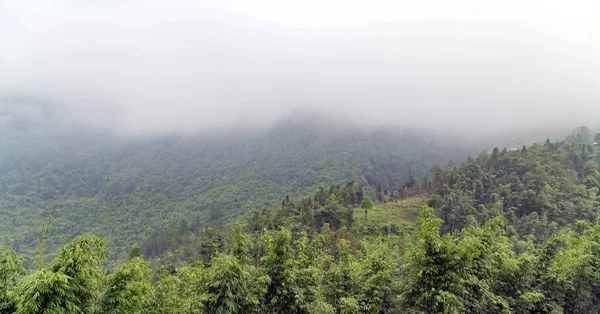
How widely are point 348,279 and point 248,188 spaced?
149645mm

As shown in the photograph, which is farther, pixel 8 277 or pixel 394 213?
pixel 394 213

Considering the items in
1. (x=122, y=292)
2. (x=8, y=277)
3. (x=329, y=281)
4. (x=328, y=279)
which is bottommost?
(x=328, y=279)

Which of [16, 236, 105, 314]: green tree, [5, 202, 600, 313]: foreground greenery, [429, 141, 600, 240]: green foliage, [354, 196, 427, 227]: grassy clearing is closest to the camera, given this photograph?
[16, 236, 105, 314]: green tree

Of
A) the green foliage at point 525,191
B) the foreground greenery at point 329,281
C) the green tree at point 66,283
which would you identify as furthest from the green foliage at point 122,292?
the green foliage at point 525,191

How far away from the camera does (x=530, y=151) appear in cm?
8669

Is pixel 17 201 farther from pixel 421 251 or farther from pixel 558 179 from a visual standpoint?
pixel 558 179

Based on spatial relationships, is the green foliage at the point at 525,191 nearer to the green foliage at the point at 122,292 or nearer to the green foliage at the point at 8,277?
the green foliage at the point at 122,292

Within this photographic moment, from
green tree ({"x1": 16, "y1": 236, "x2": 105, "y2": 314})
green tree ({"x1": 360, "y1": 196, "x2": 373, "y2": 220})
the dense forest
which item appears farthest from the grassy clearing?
green tree ({"x1": 16, "y1": 236, "x2": 105, "y2": 314})

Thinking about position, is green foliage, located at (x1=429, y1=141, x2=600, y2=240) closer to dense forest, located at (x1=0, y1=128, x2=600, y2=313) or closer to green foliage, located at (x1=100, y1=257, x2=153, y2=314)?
dense forest, located at (x1=0, y1=128, x2=600, y2=313)

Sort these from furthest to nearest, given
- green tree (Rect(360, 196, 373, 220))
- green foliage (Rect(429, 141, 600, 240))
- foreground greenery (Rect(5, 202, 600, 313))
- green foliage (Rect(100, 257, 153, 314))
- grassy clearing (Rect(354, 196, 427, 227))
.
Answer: green tree (Rect(360, 196, 373, 220))
grassy clearing (Rect(354, 196, 427, 227))
green foliage (Rect(429, 141, 600, 240))
green foliage (Rect(100, 257, 153, 314))
foreground greenery (Rect(5, 202, 600, 313))

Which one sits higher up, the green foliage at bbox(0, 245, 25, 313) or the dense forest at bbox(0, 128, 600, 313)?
the green foliage at bbox(0, 245, 25, 313)

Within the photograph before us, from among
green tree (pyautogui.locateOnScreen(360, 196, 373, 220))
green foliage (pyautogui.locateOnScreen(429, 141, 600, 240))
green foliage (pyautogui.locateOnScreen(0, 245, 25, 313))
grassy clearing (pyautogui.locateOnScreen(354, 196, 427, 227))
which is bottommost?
grassy clearing (pyautogui.locateOnScreen(354, 196, 427, 227))

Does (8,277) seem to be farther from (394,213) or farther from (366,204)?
(394,213)

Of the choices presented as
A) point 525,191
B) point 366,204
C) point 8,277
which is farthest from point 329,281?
point 525,191
